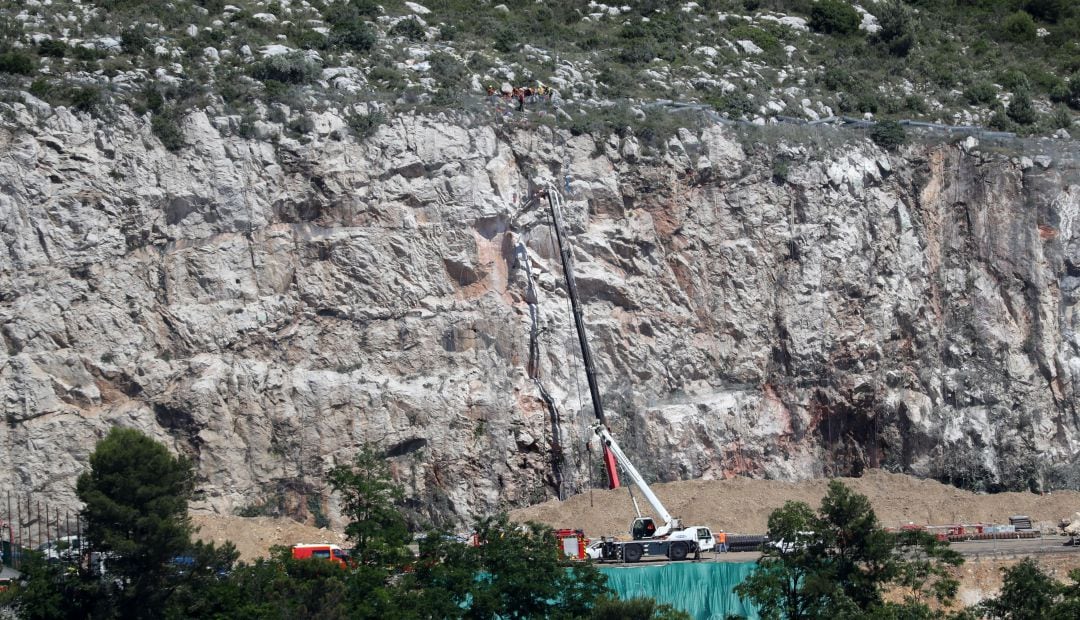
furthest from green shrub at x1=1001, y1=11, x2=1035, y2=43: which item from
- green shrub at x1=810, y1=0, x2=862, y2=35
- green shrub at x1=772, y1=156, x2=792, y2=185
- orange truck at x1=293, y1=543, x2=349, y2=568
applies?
orange truck at x1=293, y1=543, x2=349, y2=568

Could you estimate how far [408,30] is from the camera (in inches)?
1843

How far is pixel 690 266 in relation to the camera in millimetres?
40125

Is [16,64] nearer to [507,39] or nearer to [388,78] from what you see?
[388,78]

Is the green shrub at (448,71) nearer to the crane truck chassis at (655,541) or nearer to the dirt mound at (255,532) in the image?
the crane truck chassis at (655,541)

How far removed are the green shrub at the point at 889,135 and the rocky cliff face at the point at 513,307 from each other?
0.63 m

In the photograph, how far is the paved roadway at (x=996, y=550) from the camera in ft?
110

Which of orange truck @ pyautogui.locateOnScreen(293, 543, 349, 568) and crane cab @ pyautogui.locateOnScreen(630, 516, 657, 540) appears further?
crane cab @ pyautogui.locateOnScreen(630, 516, 657, 540)

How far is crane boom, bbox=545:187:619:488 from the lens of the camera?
117ft

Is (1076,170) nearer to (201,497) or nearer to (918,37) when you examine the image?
(918,37)

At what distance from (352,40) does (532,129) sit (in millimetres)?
7775

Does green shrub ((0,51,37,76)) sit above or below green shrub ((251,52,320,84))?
below

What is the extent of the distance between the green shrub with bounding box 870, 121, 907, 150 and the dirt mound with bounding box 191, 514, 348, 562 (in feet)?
70.4

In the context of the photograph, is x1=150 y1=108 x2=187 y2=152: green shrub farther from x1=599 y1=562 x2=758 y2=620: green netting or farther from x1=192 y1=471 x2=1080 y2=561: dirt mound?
x1=599 y1=562 x2=758 y2=620: green netting

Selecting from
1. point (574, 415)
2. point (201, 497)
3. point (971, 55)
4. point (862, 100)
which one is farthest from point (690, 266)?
point (971, 55)
